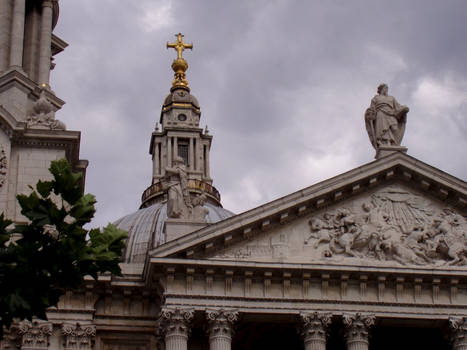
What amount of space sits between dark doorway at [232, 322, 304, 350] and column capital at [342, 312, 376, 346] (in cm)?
205

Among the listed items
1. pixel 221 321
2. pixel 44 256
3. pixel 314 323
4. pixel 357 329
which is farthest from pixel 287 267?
pixel 44 256

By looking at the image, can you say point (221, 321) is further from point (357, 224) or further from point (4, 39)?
point (4, 39)

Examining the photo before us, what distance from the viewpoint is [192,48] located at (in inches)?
2517

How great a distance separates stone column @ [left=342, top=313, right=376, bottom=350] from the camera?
3238 centimetres

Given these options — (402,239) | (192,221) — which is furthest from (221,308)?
(402,239)

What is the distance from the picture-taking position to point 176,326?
1248 inches

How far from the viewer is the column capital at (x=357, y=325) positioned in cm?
3247

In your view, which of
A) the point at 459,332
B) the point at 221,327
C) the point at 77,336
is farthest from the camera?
the point at 459,332

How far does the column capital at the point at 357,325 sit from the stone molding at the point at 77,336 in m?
7.87

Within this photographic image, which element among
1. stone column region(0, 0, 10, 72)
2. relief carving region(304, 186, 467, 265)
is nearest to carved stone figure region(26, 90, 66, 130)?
stone column region(0, 0, 10, 72)

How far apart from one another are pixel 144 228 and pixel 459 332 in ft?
74.2

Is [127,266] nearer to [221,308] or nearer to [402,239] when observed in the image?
[221,308]

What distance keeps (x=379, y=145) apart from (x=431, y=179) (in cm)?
210

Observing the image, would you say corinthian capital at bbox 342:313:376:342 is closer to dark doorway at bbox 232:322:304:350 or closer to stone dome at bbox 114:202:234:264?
dark doorway at bbox 232:322:304:350
